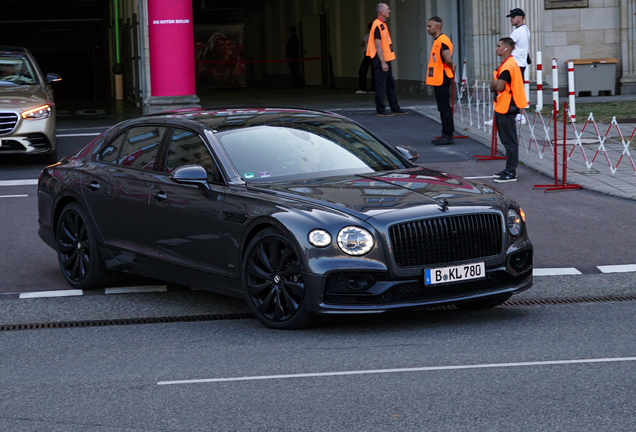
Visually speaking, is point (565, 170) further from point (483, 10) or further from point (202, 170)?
point (483, 10)

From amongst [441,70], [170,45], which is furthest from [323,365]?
[170,45]

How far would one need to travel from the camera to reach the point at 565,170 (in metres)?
13.4

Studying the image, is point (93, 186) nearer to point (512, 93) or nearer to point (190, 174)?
point (190, 174)

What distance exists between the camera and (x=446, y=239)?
661cm

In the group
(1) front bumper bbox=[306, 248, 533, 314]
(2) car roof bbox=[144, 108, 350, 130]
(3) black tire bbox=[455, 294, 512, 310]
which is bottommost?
(3) black tire bbox=[455, 294, 512, 310]

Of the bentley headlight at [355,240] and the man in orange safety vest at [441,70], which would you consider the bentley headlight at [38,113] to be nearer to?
the man in orange safety vest at [441,70]

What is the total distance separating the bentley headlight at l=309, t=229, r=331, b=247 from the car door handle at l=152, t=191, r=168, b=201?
62.1 inches

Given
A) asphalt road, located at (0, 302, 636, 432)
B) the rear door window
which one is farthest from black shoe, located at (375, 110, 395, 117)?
asphalt road, located at (0, 302, 636, 432)

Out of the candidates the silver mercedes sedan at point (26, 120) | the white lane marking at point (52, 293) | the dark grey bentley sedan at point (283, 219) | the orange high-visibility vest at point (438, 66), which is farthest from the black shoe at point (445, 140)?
the white lane marking at point (52, 293)

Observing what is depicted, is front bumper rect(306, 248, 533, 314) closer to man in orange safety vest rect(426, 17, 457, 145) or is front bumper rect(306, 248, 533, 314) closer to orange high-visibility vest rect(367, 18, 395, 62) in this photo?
man in orange safety vest rect(426, 17, 457, 145)

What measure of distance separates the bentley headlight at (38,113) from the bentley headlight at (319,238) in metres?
10.2

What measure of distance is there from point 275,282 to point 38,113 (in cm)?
1000

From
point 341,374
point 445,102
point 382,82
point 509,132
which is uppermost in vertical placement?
point 382,82

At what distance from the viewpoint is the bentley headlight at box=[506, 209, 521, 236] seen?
697 cm
